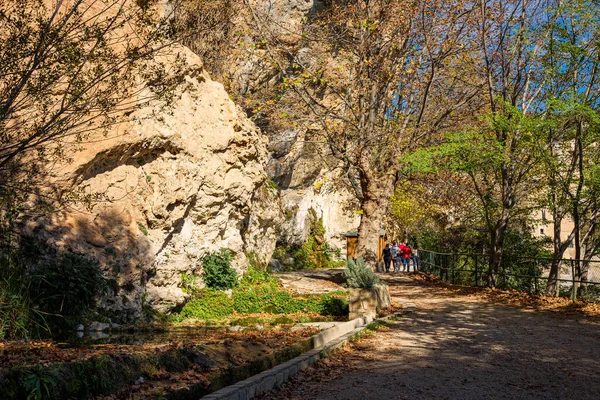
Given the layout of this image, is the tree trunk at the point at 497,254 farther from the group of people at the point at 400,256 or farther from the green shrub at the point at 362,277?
the group of people at the point at 400,256

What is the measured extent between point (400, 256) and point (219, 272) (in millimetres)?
21172

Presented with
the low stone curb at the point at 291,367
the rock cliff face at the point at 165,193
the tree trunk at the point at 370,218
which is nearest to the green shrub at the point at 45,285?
the rock cliff face at the point at 165,193

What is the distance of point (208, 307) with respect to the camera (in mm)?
14383

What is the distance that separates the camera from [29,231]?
1062cm

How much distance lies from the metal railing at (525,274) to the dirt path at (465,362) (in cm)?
339

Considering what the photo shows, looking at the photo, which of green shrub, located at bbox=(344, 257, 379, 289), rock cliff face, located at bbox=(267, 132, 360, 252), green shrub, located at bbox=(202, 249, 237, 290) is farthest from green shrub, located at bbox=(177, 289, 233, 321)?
rock cliff face, located at bbox=(267, 132, 360, 252)

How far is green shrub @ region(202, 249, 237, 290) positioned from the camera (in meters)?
15.8

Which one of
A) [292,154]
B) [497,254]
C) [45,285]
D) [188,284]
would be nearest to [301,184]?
[292,154]

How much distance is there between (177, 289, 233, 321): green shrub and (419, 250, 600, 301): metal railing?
8.85 metres

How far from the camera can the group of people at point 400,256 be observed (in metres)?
34.2

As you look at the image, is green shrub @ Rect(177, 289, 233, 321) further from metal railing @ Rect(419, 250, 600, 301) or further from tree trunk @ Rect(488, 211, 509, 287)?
tree trunk @ Rect(488, 211, 509, 287)

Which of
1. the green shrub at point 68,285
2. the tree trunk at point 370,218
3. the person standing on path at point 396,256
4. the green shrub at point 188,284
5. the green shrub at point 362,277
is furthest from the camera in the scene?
the person standing on path at point 396,256

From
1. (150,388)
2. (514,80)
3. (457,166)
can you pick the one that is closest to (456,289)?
(457,166)

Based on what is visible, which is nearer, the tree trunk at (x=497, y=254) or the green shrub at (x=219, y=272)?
the green shrub at (x=219, y=272)
